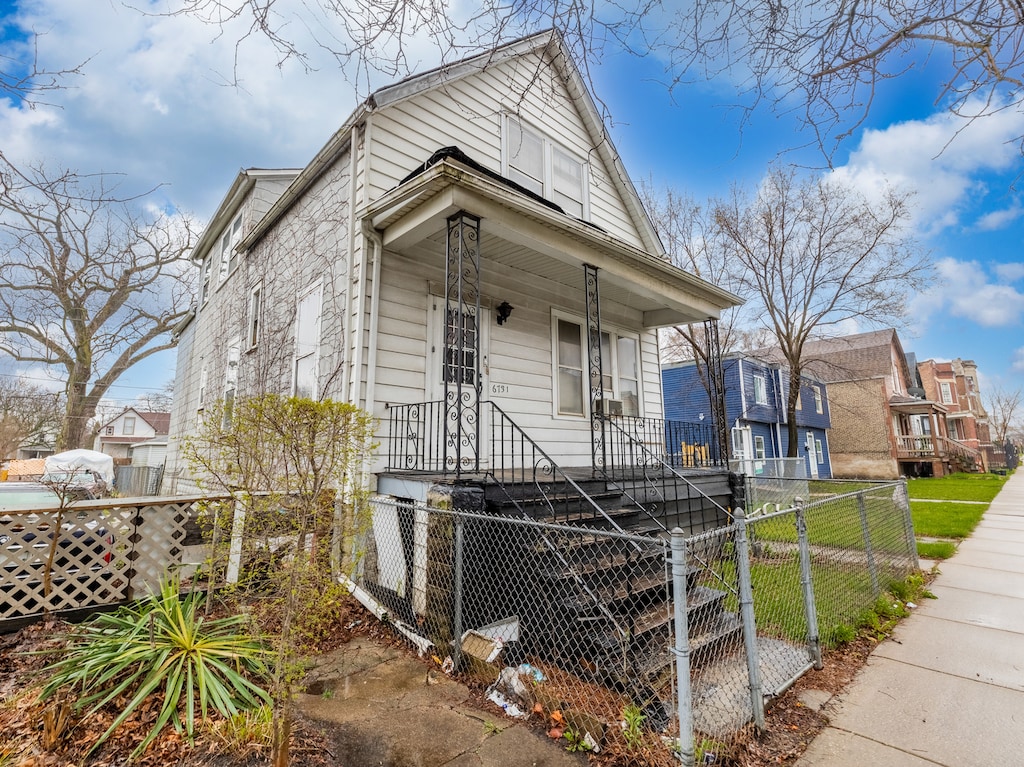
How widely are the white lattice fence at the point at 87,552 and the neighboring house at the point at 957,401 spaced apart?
1738 inches

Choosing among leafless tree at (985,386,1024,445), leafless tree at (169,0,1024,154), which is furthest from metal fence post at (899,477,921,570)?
leafless tree at (985,386,1024,445)

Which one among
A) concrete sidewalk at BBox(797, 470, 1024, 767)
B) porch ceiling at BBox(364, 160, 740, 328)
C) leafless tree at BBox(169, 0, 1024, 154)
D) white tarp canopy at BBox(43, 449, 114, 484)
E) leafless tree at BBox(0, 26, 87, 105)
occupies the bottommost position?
concrete sidewalk at BBox(797, 470, 1024, 767)

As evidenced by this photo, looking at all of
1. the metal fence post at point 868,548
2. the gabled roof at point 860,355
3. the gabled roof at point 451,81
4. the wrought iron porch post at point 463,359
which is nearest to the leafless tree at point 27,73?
the gabled roof at point 451,81

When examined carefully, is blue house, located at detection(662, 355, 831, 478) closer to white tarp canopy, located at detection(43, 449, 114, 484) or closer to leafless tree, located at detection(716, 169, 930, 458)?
leafless tree, located at detection(716, 169, 930, 458)

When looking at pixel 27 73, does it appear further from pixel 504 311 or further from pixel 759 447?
pixel 759 447

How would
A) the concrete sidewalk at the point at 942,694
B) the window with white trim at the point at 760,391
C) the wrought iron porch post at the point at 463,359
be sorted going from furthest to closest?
the window with white trim at the point at 760,391 < the wrought iron porch post at the point at 463,359 < the concrete sidewalk at the point at 942,694

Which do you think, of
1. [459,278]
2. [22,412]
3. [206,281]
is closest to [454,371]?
[459,278]

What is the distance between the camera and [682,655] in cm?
220

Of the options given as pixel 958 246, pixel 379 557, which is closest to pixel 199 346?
pixel 379 557

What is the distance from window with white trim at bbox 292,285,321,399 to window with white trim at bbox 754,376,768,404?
19.3 m

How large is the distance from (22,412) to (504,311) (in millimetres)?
35647

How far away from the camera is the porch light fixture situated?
21.6ft

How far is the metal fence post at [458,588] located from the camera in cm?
346

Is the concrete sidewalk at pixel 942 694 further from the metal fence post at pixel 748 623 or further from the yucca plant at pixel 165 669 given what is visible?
the yucca plant at pixel 165 669
